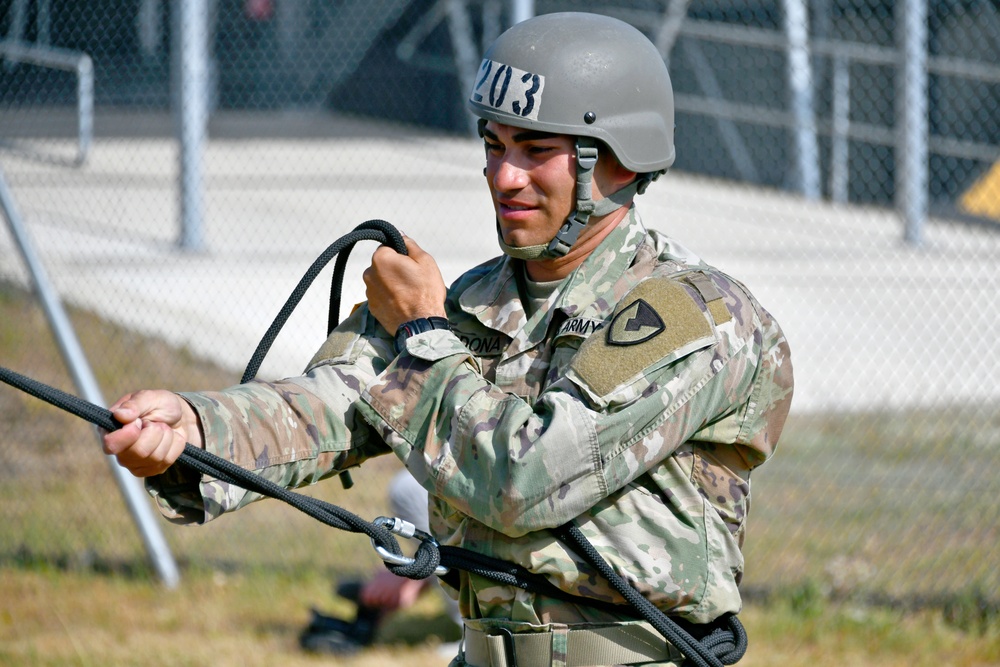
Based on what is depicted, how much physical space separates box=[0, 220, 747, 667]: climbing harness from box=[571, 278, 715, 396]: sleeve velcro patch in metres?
0.29

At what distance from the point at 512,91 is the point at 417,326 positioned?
48 cm

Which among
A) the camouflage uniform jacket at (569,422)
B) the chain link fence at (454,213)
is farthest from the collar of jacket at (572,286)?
the chain link fence at (454,213)

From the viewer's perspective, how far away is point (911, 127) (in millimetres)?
7855

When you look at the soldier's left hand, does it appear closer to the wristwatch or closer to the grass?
the wristwatch

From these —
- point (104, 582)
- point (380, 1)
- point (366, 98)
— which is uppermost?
point (380, 1)

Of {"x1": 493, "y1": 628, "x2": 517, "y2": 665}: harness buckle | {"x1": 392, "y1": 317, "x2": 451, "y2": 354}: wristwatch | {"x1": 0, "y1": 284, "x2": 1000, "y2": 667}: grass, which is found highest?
{"x1": 392, "y1": 317, "x2": 451, "y2": 354}: wristwatch

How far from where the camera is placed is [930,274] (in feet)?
28.5

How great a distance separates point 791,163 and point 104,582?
7.46m

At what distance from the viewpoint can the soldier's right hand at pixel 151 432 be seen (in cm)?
188

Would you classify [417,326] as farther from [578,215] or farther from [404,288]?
[578,215]

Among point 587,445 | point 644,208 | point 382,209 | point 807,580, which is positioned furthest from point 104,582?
point 644,208

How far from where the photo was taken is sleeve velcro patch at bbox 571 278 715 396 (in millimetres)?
1954

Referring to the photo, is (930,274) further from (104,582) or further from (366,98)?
(104,582)

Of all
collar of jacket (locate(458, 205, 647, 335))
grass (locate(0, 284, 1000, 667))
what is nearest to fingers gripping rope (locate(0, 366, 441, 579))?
collar of jacket (locate(458, 205, 647, 335))
